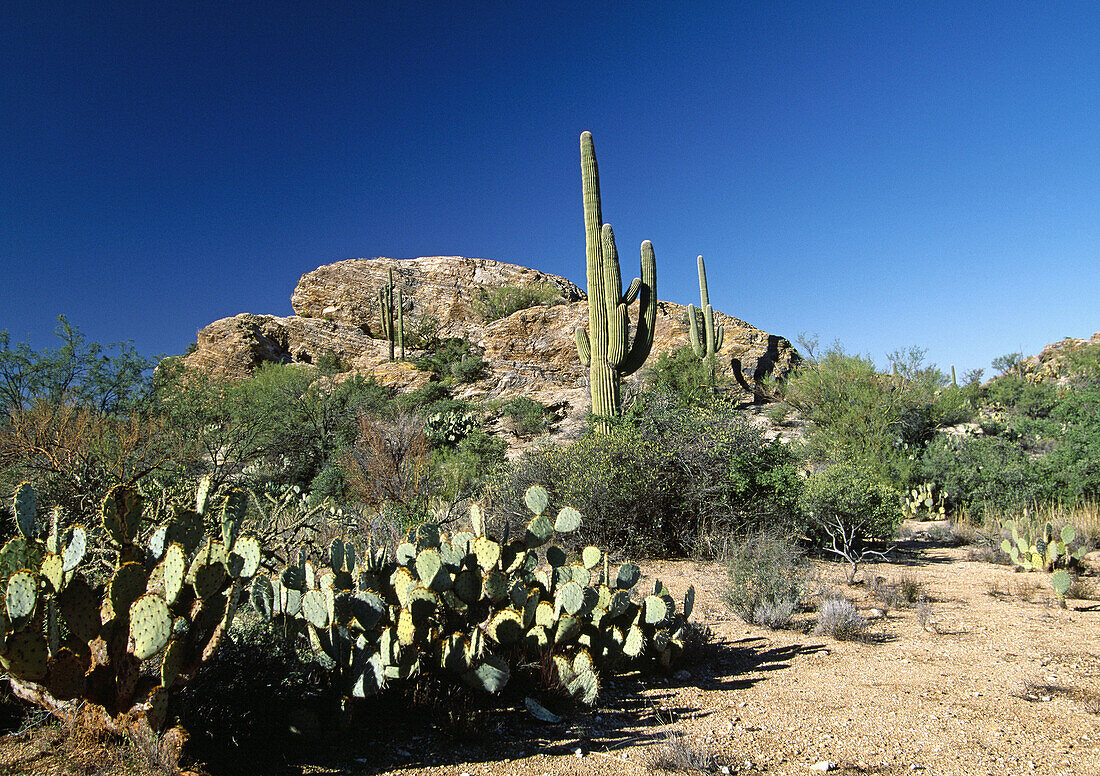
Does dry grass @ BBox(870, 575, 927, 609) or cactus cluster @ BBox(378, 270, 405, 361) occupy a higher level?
cactus cluster @ BBox(378, 270, 405, 361)

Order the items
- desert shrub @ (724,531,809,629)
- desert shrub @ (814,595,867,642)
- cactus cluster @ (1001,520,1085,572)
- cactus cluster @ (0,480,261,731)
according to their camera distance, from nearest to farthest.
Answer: cactus cluster @ (0,480,261,731) → desert shrub @ (814,595,867,642) → desert shrub @ (724,531,809,629) → cactus cluster @ (1001,520,1085,572)

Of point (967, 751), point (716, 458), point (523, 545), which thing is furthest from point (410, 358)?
point (967, 751)

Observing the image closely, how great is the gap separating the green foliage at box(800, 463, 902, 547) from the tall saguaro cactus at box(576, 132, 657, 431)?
14.7 feet

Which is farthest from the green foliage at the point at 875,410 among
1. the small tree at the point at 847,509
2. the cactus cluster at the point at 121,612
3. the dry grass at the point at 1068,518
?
the cactus cluster at the point at 121,612

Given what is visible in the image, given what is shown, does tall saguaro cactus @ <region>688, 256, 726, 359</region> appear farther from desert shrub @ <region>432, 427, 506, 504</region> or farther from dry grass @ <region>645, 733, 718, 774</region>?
dry grass @ <region>645, 733, 718, 774</region>

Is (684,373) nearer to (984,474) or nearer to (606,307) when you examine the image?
(606,307)

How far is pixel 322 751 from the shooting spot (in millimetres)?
2928

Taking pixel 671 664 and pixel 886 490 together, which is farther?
pixel 886 490

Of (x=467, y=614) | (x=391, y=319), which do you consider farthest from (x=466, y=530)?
(x=391, y=319)

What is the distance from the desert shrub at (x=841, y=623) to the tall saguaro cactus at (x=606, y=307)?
7289 millimetres

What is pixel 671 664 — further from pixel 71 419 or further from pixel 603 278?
pixel 71 419

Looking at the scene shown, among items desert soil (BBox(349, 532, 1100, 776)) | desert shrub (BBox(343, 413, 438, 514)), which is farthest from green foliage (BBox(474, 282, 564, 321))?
desert soil (BBox(349, 532, 1100, 776))

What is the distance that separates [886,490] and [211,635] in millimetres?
8984

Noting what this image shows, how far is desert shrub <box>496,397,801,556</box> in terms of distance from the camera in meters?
8.32
